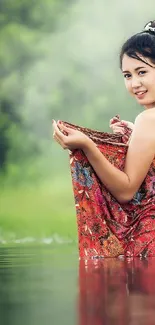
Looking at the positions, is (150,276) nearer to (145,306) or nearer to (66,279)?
(66,279)

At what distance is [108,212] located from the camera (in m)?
1.99

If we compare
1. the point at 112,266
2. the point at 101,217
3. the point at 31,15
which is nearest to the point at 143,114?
the point at 101,217

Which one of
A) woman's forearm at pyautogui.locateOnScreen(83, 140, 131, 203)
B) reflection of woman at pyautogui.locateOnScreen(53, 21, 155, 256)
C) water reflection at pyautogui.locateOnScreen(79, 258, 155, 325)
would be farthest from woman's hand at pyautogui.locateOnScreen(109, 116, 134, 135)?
water reflection at pyautogui.locateOnScreen(79, 258, 155, 325)

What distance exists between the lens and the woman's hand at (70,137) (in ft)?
6.12

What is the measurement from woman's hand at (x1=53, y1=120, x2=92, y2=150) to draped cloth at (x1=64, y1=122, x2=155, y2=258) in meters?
0.05

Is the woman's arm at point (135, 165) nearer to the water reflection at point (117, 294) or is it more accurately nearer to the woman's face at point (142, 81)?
the woman's face at point (142, 81)

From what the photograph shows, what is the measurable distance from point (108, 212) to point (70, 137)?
245 millimetres

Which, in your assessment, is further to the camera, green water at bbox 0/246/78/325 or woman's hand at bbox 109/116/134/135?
woman's hand at bbox 109/116/134/135

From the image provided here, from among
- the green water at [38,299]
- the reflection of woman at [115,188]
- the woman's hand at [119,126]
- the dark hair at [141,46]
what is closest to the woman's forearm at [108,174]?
the reflection of woman at [115,188]

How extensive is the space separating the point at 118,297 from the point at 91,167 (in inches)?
38.8

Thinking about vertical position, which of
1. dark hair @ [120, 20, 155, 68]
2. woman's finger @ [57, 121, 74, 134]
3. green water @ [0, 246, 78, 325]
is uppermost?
dark hair @ [120, 20, 155, 68]

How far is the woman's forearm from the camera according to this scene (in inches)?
74.6

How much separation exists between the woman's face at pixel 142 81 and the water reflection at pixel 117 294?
59cm

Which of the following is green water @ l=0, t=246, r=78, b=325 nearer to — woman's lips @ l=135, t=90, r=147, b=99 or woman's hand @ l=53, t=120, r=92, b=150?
woman's hand @ l=53, t=120, r=92, b=150
